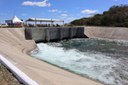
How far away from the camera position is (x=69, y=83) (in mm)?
11172

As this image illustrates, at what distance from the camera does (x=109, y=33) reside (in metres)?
52.8

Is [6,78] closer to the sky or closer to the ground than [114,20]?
closer to the ground

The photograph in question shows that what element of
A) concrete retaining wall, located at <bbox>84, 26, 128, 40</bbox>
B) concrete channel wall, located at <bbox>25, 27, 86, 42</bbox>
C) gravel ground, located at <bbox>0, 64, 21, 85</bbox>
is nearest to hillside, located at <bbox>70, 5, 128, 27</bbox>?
concrete retaining wall, located at <bbox>84, 26, 128, 40</bbox>

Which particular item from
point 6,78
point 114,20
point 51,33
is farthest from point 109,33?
point 6,78

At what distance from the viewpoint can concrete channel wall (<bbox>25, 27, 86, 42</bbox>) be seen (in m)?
42.0

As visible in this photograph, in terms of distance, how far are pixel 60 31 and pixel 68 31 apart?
3.26m

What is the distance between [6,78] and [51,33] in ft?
130

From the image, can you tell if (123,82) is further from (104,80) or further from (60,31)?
(60,31)

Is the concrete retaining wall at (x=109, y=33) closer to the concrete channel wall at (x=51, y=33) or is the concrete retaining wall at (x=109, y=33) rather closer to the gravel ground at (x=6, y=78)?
the concrete channel wall at (x=51, y=33)

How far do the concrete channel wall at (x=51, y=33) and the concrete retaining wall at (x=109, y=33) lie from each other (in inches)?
83.8

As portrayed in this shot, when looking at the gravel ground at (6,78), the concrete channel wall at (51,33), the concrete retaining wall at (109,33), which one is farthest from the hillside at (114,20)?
the gravel ground at (6,78)

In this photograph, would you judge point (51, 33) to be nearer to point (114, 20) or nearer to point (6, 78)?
point (114, 20)

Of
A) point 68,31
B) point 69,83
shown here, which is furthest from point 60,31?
point 69,83

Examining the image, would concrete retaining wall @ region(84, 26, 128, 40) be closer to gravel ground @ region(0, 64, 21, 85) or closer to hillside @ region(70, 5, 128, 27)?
hillside @ region(70, 5, 128, 27)
